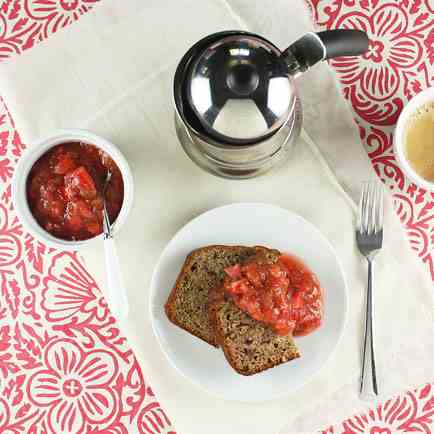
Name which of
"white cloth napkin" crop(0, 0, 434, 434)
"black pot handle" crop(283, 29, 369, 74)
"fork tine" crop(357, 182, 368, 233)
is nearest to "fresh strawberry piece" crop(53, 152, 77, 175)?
"white cloth napkin" crop(0, 0, 434, 434)

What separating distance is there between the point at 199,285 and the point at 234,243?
0.11m

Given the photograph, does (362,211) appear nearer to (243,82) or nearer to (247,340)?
(247,340)

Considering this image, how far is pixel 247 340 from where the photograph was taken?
1.17 metres

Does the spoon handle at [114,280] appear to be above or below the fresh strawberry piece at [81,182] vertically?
below

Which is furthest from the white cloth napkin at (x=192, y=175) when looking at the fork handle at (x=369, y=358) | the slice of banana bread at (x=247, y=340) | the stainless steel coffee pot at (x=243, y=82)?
the stainless steel coffee pot at (x=243, y=82)

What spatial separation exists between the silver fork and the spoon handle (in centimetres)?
47

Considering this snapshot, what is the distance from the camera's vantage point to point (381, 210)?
3.99ft

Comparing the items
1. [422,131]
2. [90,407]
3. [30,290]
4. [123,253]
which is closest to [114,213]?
[123,253]

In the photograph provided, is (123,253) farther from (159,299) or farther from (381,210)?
(381,210)

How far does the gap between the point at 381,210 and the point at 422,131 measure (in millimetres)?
174

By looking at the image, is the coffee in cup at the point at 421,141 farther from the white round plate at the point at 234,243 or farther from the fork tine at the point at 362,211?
the white round plate at the point at 234,243

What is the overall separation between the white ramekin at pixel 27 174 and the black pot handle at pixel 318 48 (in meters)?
0.37

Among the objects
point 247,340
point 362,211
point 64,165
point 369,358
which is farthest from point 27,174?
point 369,358

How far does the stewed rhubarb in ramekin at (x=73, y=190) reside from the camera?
1.11m
